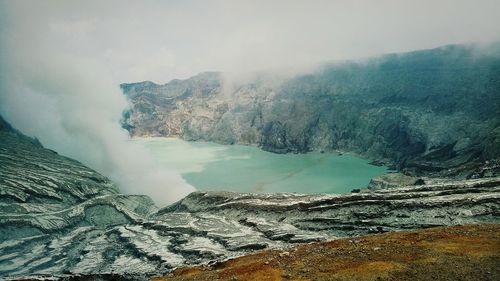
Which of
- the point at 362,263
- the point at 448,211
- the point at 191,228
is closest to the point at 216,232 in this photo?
the point at 191,228

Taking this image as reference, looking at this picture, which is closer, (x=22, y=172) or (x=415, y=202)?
(x=415, y=202)

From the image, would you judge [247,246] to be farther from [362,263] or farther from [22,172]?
[22,172]

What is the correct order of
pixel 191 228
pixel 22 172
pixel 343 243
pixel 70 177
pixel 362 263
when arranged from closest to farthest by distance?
1. pixel 362 263
2. pixel 343 243
3. pixel 191 228
4. pixel 22 172
5. pixel 70 177

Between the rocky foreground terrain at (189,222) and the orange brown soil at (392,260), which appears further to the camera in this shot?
the rocky foreground terrain at (189,222)

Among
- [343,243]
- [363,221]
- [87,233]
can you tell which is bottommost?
[87,233]

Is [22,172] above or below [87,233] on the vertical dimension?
above
